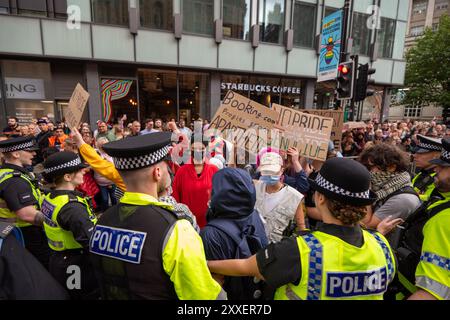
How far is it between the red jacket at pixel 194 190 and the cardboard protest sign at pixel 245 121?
2.68ft

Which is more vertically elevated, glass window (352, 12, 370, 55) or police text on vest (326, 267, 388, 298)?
glass window (352, 12, 370, 55)

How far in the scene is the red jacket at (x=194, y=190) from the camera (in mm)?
3576

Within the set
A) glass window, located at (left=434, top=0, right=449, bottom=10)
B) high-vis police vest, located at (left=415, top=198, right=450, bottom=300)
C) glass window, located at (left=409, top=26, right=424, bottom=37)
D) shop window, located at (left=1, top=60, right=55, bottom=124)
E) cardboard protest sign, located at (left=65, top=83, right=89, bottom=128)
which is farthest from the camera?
glass window, located at (left=409, top=26, right=424, bottom=37)

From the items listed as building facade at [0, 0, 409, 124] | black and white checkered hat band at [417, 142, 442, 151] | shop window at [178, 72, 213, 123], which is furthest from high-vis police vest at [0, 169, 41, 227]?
shop window at [178, 72, 213, 123]

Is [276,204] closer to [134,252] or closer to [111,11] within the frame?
[134,252]

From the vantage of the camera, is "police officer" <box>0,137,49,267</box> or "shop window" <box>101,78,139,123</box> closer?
"police officer" <box>0,137,49,267</box>

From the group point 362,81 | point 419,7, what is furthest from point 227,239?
point 419,7

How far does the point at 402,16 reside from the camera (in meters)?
17.0

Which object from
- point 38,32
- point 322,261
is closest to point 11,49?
point 38,32

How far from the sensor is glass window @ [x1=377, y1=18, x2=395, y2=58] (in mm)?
16875

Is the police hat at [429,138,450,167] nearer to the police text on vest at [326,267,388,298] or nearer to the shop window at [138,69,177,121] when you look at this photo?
the police text on vest at [326,267,388,298]

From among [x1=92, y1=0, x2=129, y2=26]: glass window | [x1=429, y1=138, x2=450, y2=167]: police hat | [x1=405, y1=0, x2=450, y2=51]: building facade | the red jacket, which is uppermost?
[x1=405, y1=0, x2=450, y2=51]: building facade

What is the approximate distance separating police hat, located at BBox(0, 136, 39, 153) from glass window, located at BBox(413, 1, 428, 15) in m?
61.5
